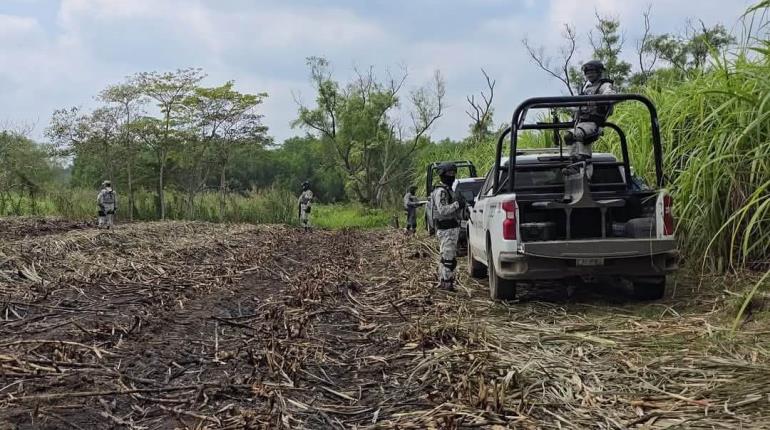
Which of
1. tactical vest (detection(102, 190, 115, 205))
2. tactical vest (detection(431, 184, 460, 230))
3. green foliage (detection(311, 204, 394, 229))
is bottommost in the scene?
green foliage (detection(311, 204, 394, 229))

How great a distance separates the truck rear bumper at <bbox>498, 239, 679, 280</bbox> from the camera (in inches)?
253

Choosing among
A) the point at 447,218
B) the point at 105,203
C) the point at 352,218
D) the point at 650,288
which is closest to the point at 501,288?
the point at 447,218

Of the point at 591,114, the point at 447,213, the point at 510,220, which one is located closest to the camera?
the point at 510,220

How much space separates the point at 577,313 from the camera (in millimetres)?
6590

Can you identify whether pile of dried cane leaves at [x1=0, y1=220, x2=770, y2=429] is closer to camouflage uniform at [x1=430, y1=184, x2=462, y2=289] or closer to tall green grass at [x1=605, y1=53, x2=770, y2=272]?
camouflage uniform at [x1=430, y1=184, x2=462, y2=289]

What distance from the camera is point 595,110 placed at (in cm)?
739

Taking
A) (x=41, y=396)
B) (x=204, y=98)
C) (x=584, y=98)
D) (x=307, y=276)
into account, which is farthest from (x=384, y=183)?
A: (x=41, y=396)

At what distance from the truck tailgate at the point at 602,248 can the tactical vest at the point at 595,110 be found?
158 cm

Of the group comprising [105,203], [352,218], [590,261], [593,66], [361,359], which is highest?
[593,66]

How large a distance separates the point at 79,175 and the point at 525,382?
181ft

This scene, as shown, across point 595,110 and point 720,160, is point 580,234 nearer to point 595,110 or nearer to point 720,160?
point 595,110

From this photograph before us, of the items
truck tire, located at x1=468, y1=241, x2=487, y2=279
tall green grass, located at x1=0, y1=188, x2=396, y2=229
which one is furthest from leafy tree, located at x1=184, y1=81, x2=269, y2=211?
truck tire, located at x1=468, y1=241, x2=487, y2=279

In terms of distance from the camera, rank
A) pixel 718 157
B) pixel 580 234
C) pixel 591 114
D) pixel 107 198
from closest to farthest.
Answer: pixel 718 157
pixel 580 234
pixel 591 114
pixel 107 198

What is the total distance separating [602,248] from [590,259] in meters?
0.15
